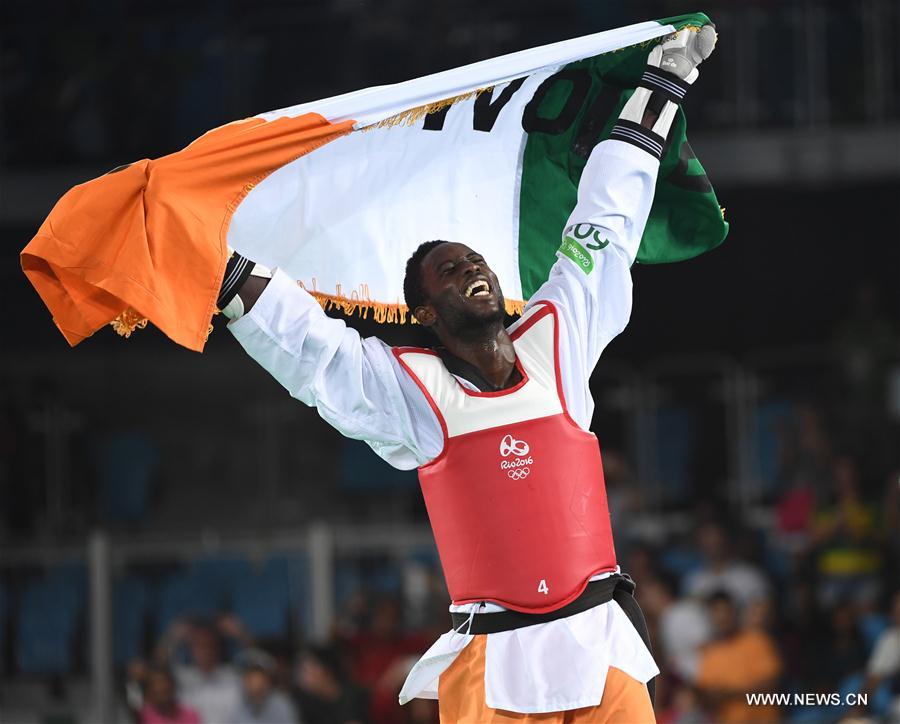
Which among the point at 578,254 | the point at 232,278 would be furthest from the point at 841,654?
the point at 232,278

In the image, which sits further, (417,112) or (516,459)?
(417,112)

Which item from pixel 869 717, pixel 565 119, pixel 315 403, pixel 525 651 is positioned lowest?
pixel 869 717

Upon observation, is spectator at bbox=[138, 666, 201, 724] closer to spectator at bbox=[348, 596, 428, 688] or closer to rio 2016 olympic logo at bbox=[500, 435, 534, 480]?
spectator at bbox=[348, 596, 428, 688]

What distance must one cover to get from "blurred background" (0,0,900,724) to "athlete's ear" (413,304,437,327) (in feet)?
14.6

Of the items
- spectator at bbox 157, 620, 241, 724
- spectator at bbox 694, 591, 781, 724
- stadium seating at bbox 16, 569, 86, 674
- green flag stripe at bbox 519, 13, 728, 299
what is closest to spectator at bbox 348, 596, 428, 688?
spectator at bbox 157, 620, 241, 724

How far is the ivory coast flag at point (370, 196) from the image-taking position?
3.65 m

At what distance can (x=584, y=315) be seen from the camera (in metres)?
3.97

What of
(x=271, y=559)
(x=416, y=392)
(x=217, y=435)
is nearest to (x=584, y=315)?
(x=416, y=392)

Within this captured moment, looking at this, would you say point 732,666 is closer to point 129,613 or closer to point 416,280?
point 129,613

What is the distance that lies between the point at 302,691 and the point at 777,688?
8.60ft

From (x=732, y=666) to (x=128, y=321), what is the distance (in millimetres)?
5554

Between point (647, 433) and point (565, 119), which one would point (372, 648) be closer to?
point (647, 433)

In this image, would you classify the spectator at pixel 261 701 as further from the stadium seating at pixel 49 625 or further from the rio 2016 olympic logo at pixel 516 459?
the rio 2016 olympic logo at pixel 516 459

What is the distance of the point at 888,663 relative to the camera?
7.82 metres
